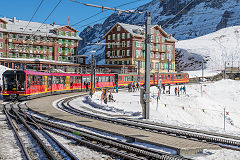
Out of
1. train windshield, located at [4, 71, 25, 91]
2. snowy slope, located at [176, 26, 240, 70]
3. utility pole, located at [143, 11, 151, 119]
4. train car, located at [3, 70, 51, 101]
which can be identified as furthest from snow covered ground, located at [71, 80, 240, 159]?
snowy slope, located at [176, 26, 240, 70]

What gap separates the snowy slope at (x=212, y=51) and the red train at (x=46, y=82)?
5924cm

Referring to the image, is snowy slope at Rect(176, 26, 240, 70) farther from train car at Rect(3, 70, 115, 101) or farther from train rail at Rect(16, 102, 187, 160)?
train rail at Rect(16, 102, 187, 160)

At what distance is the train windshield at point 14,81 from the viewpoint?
2514 centimetres

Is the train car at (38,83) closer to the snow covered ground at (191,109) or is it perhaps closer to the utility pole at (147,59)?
the snow covered ground at (191,109)

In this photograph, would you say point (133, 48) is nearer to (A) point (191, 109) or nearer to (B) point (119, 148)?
(A) point (191, 109)

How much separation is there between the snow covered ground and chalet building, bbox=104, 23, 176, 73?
59.5ft

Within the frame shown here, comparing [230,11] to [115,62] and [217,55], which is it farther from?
[115,62]

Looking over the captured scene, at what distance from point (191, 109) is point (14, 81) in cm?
2163

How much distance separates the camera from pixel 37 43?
65750mm

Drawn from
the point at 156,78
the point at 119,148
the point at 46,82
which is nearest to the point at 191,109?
the point at 46,82

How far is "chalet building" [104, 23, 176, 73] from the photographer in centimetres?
6769

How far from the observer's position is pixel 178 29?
183500 millimetres

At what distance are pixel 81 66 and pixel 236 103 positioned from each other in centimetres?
3835

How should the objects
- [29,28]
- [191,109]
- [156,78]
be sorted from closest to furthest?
1. [191,109]
2. [156,78]
3. [29,28]
